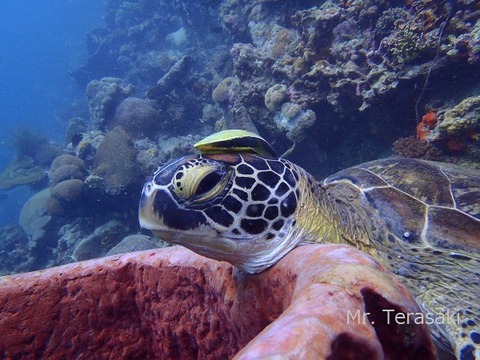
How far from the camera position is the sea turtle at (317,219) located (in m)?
1.21

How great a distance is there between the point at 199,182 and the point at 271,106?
3957mm

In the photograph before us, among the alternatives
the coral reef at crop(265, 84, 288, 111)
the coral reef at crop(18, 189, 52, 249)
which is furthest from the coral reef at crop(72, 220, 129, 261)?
the coral reef at crop(265, 84, 288, 111)

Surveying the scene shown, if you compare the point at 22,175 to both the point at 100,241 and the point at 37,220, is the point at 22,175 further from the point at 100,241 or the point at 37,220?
the point at 100,241

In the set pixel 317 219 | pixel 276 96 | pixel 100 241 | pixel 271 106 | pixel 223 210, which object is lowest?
pixel 100 241

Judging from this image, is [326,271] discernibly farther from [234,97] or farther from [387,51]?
[234,97]

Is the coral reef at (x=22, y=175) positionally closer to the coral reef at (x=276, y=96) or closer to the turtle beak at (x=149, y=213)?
the coral reef at (x=276, y=96)

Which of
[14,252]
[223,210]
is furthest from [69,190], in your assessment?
[223,210]

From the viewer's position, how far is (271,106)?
4930mm

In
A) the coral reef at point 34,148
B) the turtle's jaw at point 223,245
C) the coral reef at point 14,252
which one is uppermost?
the coral reef at point 34,148

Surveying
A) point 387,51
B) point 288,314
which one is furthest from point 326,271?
point 387,51

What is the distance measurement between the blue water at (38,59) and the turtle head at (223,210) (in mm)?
26641

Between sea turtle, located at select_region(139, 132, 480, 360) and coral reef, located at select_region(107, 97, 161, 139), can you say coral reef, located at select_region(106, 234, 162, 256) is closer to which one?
coral reef, located at select_region(107, 97, 161, 139)

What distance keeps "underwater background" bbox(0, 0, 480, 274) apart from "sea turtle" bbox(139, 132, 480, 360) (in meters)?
1.87

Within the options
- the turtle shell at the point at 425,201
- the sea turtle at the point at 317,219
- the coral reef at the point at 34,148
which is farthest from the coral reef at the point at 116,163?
the coral reef at the point at 34,148
